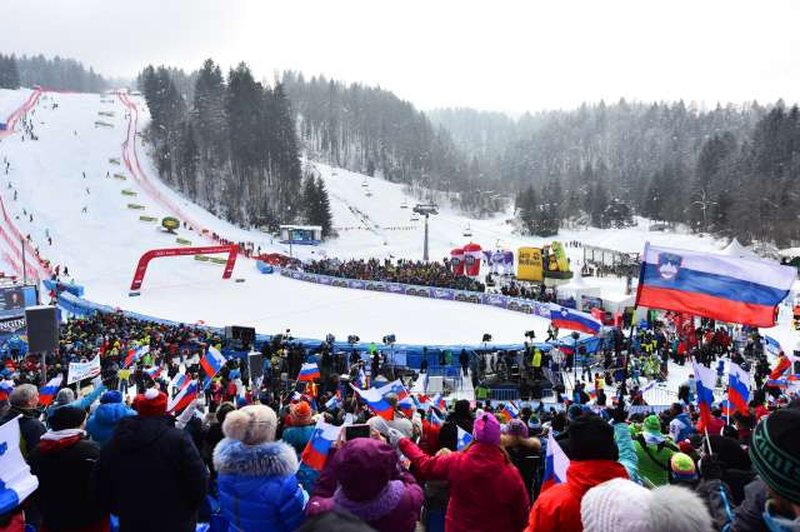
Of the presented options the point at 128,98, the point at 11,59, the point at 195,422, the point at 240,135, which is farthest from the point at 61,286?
the point at 11,59

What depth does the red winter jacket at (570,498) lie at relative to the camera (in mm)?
2529

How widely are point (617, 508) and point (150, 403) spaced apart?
2.48 metres

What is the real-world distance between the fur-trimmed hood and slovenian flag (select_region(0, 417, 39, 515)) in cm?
106

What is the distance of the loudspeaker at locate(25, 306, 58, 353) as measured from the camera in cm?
825

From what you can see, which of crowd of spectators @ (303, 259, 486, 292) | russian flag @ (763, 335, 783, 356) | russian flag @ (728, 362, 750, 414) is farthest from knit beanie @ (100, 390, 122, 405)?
crowd of spectators @ (303, 259, 486, 292)

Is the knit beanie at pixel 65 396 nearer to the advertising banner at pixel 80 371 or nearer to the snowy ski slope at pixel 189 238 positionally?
the advertising banner at pixel 80 371

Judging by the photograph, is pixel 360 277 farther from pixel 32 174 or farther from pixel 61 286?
pixel 32 174

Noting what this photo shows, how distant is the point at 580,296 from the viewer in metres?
27.8

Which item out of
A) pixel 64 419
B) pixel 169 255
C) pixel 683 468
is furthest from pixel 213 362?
pixel 169 255

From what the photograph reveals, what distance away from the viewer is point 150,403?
126 inches

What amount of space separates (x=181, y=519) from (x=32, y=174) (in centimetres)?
6080

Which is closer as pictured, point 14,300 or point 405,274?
point 14,300

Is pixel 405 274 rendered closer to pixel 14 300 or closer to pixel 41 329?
pixel 14 300

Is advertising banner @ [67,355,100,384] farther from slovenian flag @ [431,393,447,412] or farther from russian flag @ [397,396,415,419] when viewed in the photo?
russian flag @ [397,396,415,419]
